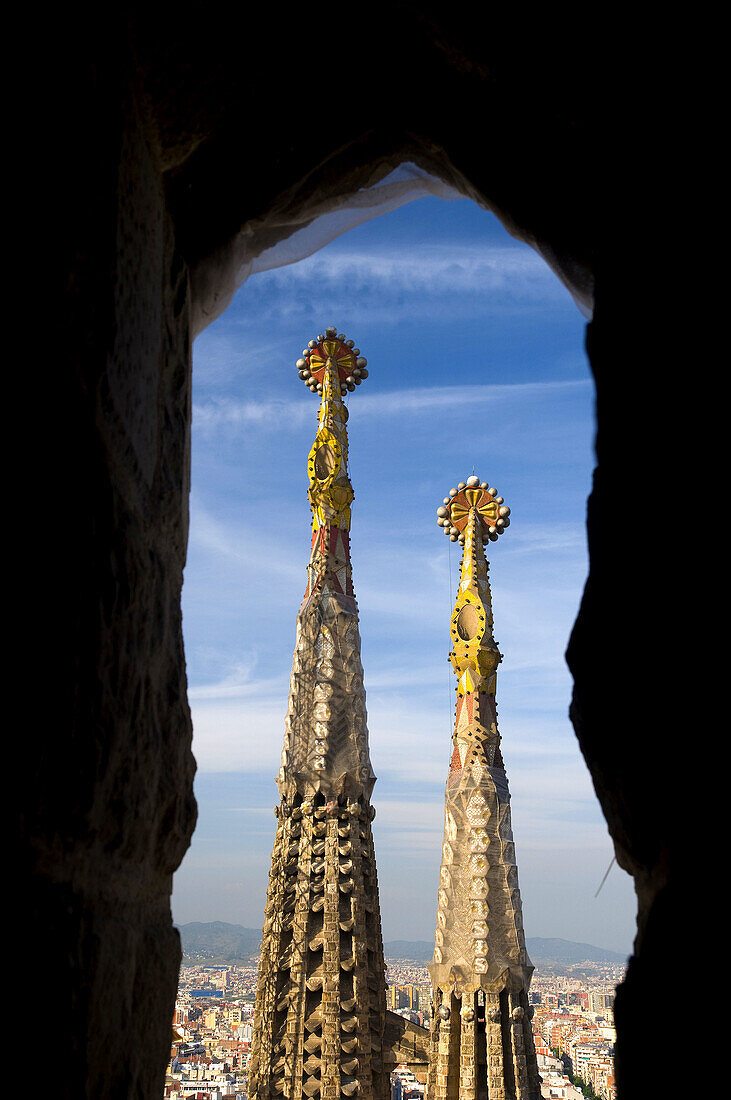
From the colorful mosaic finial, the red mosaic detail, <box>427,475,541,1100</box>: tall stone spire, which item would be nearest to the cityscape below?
<box>427,475,541,1100</box>: tall stone spire

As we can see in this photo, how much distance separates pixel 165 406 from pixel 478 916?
6968 millimetres

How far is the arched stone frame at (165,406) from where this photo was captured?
101 cm

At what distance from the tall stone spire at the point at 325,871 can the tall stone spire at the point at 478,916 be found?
0.57 metres

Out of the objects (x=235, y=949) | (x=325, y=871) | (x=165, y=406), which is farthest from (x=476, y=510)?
(x=235, y=949)

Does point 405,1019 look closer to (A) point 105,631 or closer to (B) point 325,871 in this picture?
(B) point 325,871

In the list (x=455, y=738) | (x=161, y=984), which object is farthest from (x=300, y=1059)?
(x=161, y=984)

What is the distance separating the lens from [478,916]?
25.1ft

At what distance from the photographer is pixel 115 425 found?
1206mm

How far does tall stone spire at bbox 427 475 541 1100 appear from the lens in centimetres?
733

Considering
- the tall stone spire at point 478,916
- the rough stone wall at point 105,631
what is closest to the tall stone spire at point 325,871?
the tall stone spire at point 478,916

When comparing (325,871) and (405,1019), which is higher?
(325,871)

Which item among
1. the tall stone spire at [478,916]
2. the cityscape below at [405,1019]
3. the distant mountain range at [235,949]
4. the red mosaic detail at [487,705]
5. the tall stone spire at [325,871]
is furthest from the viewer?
the distant mountain range at [235,949]

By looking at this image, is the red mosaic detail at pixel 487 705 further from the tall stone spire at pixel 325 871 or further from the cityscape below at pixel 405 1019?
the cityscape below at pixel 405 1019

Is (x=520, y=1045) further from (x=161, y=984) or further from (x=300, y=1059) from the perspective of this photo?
(x=161, y=984)
